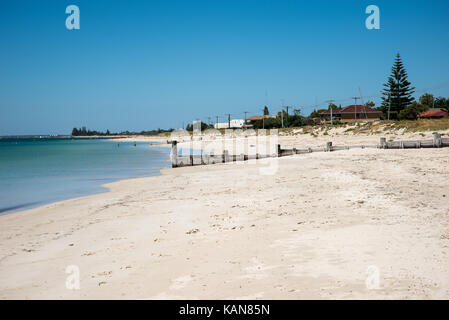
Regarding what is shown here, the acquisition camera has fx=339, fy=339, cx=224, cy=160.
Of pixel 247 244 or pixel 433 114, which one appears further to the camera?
pixel 433 114

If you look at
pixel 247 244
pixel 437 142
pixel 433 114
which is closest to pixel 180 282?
pixel 247 244

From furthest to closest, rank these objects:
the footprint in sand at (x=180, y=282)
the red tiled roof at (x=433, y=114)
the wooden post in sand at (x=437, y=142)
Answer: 1. the red tiled roof at (x=433, y=114)
2. the wooden post in sand at (x=437, y=142)
3. the footprint in sand at (x=180, y=282)

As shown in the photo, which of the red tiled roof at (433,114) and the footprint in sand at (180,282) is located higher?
the red tiled roof at (433,114)

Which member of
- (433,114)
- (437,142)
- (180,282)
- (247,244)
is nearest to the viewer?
(180,282)

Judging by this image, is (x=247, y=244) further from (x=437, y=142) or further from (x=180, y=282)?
(x=437, y=142)

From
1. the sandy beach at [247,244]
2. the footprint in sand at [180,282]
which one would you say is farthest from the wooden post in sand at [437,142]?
the footprint in sand at [180,282]

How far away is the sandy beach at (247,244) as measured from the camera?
4.44 m

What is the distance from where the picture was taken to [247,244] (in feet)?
20.1

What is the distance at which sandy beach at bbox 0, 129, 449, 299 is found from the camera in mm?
4438

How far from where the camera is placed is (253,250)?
5793 millimetres

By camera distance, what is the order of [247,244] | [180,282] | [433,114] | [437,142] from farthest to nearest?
[433,114] < [437,142] < [247,244] < [180,282]

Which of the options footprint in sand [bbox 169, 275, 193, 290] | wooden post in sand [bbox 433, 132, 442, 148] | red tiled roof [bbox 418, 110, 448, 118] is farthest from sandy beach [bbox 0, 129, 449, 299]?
red tiled roof [bbox 418, 110, 448, 118]

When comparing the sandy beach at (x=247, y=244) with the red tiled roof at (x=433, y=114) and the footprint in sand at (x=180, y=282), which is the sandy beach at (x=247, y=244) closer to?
the footprint in sand at (x=180, y=282)
